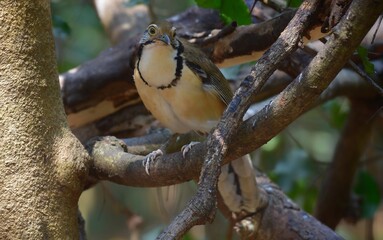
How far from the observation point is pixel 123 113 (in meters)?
2.94

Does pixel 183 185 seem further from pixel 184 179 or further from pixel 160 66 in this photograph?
pixel 184 179

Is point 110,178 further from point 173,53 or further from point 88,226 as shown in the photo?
point 88,226

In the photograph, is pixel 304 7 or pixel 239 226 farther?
pixel 239 226

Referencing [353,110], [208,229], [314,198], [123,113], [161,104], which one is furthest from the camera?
[208,229]

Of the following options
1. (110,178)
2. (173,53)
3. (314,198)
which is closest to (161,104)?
(173,53)

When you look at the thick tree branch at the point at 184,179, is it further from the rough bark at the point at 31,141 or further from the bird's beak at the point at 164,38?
the bird's beak at the point at 164,38

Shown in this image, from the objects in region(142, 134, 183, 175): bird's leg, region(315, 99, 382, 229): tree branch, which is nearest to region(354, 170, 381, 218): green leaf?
region(315, 99, 382, 229): tree branch

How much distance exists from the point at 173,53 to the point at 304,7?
2.27 feet

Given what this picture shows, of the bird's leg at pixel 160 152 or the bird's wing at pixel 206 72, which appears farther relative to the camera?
the bird's wing at pixel 206 72

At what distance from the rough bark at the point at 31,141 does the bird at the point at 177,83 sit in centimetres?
43

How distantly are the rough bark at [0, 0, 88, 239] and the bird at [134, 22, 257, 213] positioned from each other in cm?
43

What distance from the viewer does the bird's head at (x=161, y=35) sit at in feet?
7.27

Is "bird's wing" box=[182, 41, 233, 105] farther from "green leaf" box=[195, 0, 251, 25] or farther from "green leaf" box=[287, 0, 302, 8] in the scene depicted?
"green leaf" box=[287, 0, 302, 8]

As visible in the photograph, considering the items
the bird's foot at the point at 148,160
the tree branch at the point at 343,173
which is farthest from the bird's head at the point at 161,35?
the tree branch at the point at 343,173
